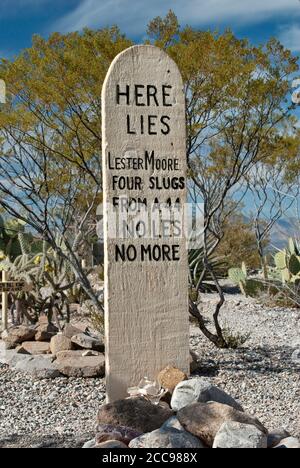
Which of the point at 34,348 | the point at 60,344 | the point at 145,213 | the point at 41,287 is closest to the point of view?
the point at 145,213

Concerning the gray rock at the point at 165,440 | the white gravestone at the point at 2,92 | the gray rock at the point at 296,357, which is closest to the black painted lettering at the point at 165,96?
the gray rock at the point at 165,440

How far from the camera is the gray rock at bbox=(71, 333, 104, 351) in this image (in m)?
8.04

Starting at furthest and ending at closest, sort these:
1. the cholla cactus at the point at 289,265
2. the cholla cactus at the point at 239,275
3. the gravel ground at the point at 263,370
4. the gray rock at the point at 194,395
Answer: the cholla cactus at the point at 239,275
the cholla cactus at the point at 289,265
the gravel ground at the point at 263,370
the gray rock at the point at 194,395

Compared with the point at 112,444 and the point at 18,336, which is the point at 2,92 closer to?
the point at 18,336

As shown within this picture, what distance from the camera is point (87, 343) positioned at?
803 cm

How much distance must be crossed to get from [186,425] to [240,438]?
0.46 m

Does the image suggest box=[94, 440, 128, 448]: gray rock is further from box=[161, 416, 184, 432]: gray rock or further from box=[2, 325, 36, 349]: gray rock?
box=[2, 325, 36, 349]: gray rock

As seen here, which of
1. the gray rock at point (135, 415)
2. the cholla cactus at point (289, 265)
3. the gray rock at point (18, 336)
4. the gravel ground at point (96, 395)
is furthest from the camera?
the cholla cactus at point (289, 265)

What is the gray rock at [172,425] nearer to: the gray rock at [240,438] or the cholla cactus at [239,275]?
the gray rock at [240,438]

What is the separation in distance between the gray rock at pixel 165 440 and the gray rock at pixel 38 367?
3252 mm

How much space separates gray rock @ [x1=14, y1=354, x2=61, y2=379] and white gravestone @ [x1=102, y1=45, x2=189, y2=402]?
1.99 m

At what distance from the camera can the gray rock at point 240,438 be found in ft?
13.8

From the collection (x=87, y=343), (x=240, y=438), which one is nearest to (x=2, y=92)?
(x=87, y=343)

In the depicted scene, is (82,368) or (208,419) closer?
(208,419)
